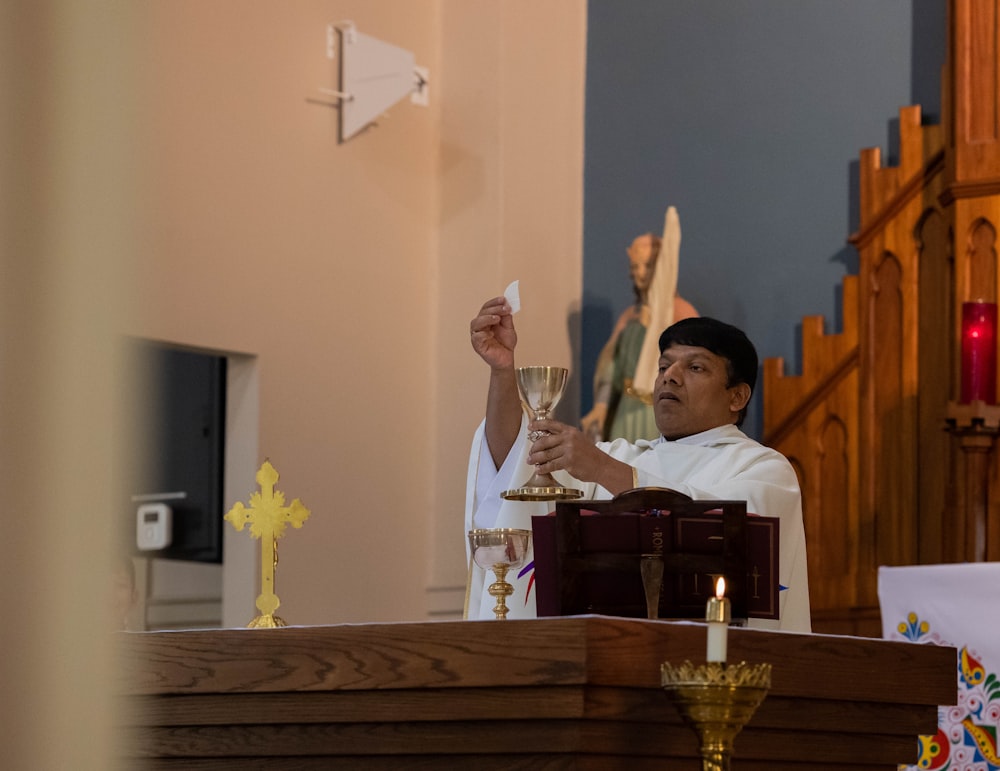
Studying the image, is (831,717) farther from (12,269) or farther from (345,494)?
(345,494)

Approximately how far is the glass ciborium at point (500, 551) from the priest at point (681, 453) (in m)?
0.33

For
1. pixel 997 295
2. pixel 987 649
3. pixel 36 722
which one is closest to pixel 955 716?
pixel 987 649

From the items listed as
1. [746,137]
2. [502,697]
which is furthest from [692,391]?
[746,137]

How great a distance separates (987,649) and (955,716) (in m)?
0.20

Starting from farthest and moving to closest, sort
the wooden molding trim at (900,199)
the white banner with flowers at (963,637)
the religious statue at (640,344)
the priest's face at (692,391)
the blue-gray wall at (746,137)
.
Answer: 1. the religious statue at (640,344)
2. the blue-gray wall at (746,137)
3. the wooden molding trim at (900,199)
4. the white banner with flowers at (963,637)
5. the priest's face at (692,391)

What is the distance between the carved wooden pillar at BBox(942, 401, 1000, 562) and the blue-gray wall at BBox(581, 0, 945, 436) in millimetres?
1109

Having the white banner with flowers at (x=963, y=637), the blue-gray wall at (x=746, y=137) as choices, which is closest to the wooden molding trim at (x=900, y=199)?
the blue-gray wall at (x=746, y=137)

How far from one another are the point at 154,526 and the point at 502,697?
471 centimetres

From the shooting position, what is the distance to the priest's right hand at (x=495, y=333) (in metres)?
3.28

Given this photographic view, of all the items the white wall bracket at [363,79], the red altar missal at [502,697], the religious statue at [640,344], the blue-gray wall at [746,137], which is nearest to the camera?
the red altar missal at [502,697]

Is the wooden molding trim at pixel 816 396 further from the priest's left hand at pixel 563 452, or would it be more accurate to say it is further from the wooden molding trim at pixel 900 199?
the priest's left hand at pixel 563 452

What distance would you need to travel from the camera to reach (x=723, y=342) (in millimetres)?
3627

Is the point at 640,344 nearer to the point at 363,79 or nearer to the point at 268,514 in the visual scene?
the point at 363,79

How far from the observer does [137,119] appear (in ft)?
2.09
